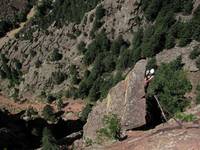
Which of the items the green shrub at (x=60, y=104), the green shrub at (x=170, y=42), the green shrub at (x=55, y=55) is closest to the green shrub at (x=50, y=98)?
the green shrub at (x=60, y=104)

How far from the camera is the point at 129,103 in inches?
1463

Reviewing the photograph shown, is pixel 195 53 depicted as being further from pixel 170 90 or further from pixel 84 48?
pixel 170 90

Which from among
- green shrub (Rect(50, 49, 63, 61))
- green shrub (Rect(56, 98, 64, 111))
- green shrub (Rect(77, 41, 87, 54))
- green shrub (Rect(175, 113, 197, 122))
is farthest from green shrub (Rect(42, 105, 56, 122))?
green shrub (Rect(175, 113, 197, 122))

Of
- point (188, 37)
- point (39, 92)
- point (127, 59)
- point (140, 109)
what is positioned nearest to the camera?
point (140, 109)

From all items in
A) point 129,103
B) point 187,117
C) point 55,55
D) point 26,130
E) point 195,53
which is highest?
point 55,55

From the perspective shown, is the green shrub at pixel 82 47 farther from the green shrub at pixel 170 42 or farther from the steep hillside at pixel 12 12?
the steep hillside at pixel 12 12

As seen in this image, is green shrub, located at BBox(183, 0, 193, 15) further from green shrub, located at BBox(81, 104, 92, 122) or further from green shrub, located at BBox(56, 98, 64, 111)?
green shrub, located at BBox(56, 98, 64, 111)

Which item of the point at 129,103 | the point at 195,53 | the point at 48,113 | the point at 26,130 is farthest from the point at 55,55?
the point at 129,103

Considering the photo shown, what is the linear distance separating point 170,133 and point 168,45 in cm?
7241

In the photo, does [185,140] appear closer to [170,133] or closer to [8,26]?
[170,133]

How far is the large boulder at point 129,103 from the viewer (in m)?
35.2

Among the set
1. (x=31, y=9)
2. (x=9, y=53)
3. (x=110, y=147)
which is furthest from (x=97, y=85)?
(x=110, y=147)

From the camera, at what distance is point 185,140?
74.4ft

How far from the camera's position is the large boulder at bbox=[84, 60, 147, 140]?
35156 millimetres
